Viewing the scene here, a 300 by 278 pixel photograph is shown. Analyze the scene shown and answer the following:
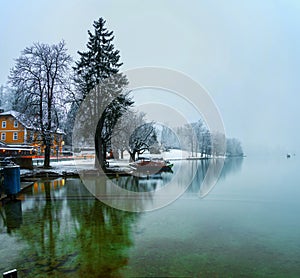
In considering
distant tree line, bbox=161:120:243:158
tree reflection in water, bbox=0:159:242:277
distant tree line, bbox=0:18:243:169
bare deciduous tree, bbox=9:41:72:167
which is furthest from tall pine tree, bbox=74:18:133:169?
distant tree line, bbox=161:120:243:158

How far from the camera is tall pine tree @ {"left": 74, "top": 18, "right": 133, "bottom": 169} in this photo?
21875 mm

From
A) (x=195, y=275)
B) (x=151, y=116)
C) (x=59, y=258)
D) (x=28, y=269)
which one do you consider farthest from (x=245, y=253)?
(x=151, y=116)

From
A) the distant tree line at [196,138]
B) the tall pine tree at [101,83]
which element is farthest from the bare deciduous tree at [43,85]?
the distant tree line at [196,138]

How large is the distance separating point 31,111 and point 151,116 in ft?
66.0

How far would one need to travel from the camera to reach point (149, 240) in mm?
5664

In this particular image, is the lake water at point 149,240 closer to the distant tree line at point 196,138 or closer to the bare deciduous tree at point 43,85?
the bare deciduous tree at point 43,85

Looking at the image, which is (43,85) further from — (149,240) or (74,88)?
(149,240)

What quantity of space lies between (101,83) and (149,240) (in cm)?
1819

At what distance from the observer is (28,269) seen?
421 centimetres

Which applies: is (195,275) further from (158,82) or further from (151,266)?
(158,82)

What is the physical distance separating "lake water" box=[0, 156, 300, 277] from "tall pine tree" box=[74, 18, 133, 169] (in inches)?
505

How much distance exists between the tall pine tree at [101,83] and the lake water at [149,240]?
42.1 ft

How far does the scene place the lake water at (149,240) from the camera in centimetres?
427

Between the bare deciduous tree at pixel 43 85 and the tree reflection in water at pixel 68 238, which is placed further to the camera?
the bare deciduous tree at pixel 43 85
